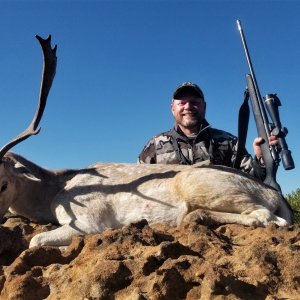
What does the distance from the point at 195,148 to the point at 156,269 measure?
556 cm

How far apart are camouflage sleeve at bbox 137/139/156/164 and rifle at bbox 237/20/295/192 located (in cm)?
214

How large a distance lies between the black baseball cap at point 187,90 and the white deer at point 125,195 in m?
2.90

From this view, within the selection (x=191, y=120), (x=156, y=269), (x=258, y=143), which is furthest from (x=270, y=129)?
(x=156, y=269)

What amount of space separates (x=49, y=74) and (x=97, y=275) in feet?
13.9

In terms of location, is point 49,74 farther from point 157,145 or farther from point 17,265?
point 17,265

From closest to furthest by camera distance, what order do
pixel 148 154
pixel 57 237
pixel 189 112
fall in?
pixel 57 237 → pixel 148 154 → pixel 189 112

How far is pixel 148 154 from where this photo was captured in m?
8.91

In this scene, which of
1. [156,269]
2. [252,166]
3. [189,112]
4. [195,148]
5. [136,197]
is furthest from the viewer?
[189,112]

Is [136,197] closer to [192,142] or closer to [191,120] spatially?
[192,142]

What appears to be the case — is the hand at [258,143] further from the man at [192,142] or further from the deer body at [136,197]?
the deer body at [136,197]

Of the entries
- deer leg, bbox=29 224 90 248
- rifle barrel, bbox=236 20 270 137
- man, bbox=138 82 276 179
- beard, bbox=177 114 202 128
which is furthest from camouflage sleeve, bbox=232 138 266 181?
deer leg, bbox=29 224 90 248

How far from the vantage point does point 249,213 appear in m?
5.59

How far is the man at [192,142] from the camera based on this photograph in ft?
26.8

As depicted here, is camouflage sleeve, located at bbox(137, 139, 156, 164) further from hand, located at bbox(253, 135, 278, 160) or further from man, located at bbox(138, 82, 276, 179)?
hand, located at bbox(253, 135, 278, 160)
